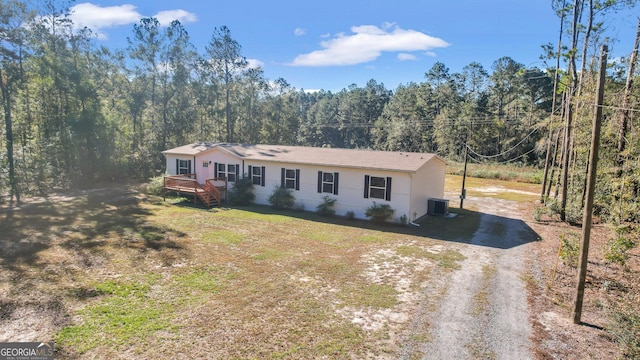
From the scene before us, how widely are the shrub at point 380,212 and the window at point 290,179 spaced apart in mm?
4191

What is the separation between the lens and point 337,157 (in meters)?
17.7

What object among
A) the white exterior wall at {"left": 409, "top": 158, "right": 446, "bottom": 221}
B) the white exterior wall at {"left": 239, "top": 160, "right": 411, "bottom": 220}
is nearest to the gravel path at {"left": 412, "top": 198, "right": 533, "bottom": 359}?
the white exterior wall at {"left": 409, "top": 158, "right": 446, "bottom": 221}

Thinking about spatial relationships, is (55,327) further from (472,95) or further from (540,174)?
(472,95)

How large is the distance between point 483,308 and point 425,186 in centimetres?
973

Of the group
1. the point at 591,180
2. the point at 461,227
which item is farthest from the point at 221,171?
the point at 591,180

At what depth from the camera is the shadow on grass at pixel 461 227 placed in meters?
13.0

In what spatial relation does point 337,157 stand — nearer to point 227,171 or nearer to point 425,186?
point 425,186

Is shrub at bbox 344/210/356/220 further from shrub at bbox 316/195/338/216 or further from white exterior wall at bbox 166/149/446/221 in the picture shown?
shrub at bbox 316/195/338/216

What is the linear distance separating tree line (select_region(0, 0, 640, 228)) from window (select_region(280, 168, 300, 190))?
40.6 ft

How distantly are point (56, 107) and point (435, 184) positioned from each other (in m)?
24.2

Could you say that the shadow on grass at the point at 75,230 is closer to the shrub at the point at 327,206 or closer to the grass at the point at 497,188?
the shrub at the point at 327,206

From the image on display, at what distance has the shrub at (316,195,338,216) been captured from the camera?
652 inches

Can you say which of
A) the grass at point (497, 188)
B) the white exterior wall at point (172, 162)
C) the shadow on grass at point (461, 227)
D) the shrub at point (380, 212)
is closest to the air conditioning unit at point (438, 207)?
the shadow on grass at point (461, 227)

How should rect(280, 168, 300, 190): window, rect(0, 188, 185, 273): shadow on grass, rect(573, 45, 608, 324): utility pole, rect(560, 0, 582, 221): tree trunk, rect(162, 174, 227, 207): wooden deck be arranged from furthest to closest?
1. rect(162, 174, 227, 207): wooden deck
2. rect(280, 168, 300, 190): window
3. rect(560, 0, 582, 221): tree trunk
4. rect(0, 188, 185, 273): shadow on grass
5. rect(573, 45, 608, 324): utility pole
